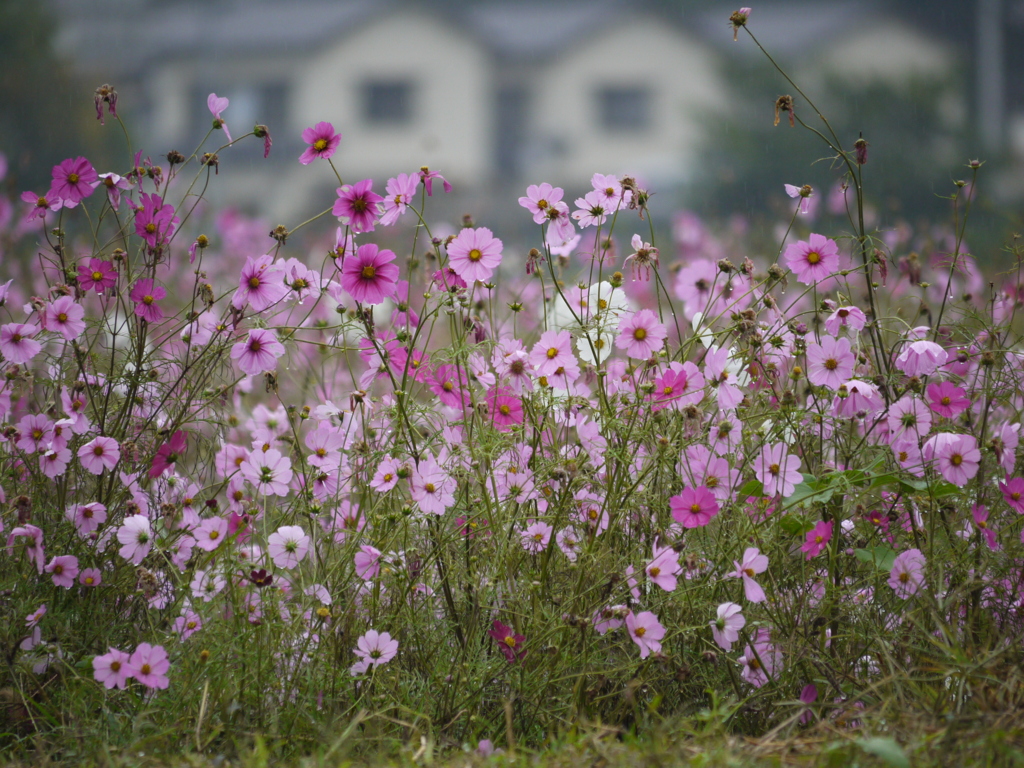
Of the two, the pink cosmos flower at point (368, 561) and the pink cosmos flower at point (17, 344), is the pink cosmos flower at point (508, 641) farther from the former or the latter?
the pink cosmos flower at point (17, 344)

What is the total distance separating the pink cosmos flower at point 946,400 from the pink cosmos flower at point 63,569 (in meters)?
1.39

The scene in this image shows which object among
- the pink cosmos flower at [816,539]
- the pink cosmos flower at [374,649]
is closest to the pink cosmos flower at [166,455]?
the pink cosmos flower at [374,649]

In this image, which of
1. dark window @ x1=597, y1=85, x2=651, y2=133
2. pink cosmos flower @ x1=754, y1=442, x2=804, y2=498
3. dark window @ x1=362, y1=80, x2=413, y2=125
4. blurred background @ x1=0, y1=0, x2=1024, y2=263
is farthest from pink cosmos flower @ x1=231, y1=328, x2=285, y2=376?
dark window @ x1=362, y1=80, x2=413, y2=125

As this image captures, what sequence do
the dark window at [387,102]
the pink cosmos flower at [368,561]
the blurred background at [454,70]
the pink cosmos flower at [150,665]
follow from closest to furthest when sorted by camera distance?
the pink cosmos flower at [150,665], the pink cosmos flower at [368,561], the blurred background at [454,70], the dark window at [387,102]

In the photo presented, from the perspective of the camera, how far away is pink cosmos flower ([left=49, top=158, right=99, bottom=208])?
1.65m

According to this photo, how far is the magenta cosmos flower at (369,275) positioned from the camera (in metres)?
1.56

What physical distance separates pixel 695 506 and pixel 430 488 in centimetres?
40

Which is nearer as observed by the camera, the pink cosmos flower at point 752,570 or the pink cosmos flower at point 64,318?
the pink cosmos flower at point 752,570

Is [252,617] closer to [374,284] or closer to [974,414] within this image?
[374,284]

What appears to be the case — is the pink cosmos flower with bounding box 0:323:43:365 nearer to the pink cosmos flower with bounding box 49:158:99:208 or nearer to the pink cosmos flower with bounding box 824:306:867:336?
the pink cosmos flower with bounding box 49:158:99:208

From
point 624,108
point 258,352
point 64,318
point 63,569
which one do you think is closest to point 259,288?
point 258,352

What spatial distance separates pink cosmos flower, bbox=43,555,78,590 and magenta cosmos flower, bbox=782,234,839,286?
126 cm

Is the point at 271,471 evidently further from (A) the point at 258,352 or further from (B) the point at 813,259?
(B) the point at 813,259

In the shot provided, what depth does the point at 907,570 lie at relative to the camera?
1544 mm
